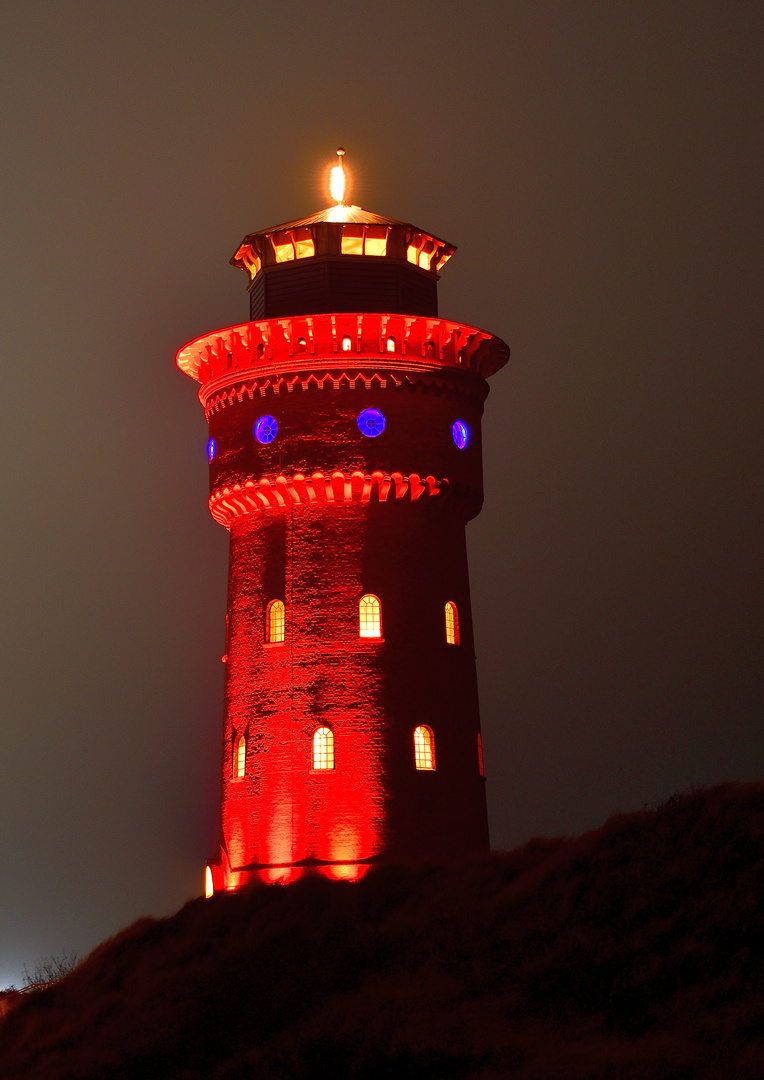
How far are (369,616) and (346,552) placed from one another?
5.81 feet

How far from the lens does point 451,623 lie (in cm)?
4047

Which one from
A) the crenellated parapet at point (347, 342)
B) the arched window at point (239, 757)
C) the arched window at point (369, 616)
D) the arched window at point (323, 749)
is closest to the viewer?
the arched window at point (323, 749)

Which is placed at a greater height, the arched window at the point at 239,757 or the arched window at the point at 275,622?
the arched window at the point at 275,622

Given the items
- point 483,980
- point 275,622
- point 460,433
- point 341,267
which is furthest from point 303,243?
point 483,980

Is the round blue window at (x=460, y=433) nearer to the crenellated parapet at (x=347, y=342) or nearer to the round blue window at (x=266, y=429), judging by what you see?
the crenellated parapet at (x=347, y=342)

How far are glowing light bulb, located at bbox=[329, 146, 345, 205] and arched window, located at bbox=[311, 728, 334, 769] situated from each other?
15.6 metres

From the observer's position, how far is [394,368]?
40000 millimetres

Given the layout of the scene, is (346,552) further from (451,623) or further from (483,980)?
(483,980)

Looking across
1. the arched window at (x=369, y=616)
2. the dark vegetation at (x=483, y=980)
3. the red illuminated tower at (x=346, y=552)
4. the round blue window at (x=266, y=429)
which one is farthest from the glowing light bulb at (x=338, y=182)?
the dark vegetation at (x=483, y=980)

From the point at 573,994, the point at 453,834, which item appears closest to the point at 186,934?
the point at 453,834

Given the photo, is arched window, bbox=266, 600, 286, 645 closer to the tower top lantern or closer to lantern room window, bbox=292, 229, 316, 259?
the tower top lantern

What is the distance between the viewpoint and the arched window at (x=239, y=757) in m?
39.2

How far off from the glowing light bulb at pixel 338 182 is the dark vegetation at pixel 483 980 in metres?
19.9

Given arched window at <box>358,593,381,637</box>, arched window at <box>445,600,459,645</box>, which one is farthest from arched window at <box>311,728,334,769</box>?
arched window at <box>445,600,459,645</box>
